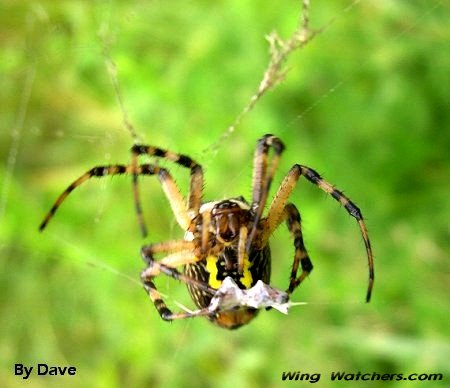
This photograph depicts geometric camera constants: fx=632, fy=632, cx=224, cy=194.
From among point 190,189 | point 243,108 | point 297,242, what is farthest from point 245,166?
point 297,242

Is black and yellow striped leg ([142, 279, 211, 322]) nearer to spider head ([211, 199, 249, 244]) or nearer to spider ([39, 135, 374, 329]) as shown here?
spider ([39, 135, 374, 329])

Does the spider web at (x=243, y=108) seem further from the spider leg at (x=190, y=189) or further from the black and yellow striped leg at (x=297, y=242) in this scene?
the black and yellow striped leg at (x=297, y=242)

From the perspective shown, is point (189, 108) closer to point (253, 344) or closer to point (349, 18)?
point (349, 18)

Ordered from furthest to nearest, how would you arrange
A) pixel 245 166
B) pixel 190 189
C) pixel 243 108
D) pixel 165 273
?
pixel 243 108 < pixel 245 166 < pixel 190 189 < pixel 165 273

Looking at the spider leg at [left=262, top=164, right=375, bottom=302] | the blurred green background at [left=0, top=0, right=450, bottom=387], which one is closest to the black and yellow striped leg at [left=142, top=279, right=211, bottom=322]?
the spider leg at [left=262, top=164, right=375, bottom=302]

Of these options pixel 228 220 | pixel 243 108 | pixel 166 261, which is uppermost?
pixel 243 108

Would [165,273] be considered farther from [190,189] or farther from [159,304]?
[190,189]
